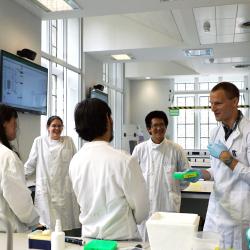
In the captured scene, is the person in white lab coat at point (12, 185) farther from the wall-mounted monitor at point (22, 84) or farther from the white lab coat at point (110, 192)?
the wall-mounted monitor at point (22, 84)

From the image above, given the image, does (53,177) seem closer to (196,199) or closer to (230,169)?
(196,199)

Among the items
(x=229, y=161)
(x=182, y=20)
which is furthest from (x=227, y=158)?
(x=182, y=20)

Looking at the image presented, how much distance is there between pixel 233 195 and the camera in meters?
2.02

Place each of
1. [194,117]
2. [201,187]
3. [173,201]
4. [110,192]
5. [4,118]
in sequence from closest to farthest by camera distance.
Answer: [110,192] → [4,118] → [173,201] → [201,187] → [194,117]

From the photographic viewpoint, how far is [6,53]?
3412mm

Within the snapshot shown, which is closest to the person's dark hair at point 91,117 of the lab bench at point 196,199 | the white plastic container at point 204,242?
the white plastic container at point 204,242

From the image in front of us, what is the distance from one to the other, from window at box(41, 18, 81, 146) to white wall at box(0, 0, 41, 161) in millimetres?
866

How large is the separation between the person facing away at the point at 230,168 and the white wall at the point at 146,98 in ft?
25.0

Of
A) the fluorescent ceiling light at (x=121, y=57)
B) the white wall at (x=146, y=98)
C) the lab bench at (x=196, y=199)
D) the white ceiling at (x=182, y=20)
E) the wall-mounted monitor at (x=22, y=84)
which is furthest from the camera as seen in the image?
the white wall at (x=146, y=98)

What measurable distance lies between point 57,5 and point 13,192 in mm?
2592

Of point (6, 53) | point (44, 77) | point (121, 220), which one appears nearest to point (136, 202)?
point (121, 220)

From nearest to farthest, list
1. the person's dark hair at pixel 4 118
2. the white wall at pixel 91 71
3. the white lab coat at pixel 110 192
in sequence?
the white lab coat at pixel 110 192
the person's dark hair at pixel 4 118
the white wall at pixel 91 71

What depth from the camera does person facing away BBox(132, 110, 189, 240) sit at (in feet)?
9.45

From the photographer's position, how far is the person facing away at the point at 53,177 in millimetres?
3574
